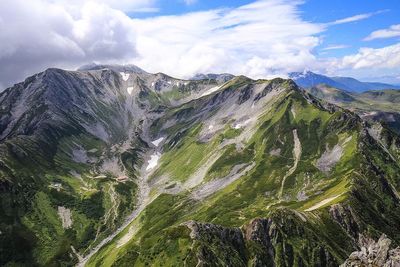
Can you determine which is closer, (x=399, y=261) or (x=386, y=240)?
(x=399, y=261)

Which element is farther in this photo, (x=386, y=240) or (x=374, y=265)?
(x=386, y=240)

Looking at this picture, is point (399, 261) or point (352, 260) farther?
point (352, 260)
